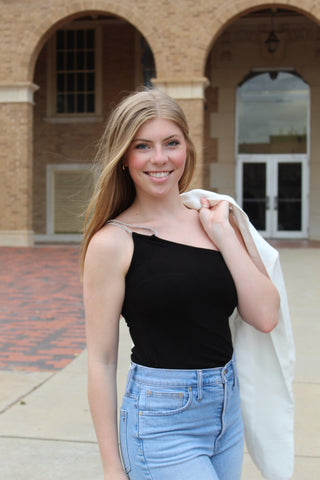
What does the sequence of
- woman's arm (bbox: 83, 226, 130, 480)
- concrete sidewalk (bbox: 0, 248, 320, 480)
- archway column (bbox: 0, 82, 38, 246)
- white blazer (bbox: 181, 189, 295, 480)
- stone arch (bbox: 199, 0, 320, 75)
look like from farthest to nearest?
archway column (bbox: 0, 82, 38, 246) < stone arch (bbox: 199, 0, 320, 75) < concrete sidewalk (bbox: 0, 248, 320, 480) < white blazer (bbox: 181, 189, 295, 480) < woman's arm (bbox: 83, 226, 130, 480)

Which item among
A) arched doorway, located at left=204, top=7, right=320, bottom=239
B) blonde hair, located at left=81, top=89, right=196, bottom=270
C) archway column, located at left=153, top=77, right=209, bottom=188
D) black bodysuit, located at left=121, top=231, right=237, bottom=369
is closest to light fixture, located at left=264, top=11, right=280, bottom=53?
arched doorway, located at left=204, top=7, right=320, bottom=239

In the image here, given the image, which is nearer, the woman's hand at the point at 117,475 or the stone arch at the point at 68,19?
the woman's hand at the point at 117,475

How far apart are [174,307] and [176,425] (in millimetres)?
320

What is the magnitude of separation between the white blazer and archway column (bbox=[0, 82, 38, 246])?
15183 mm

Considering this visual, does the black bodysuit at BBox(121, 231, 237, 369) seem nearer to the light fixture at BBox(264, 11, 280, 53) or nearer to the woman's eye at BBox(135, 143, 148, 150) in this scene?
the woman's eye at BBox(135, 143, 148, 150)

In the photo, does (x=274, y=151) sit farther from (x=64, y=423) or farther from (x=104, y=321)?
(x=104, y=321)

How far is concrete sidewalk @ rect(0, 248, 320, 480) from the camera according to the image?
130 inches

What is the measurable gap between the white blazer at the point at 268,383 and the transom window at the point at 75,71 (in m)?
18.8

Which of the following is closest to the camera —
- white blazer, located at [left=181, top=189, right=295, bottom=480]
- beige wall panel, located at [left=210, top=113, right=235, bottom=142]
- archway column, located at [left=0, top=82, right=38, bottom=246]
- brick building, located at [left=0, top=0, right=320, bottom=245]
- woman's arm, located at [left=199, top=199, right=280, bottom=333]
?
woman's arm, located at [left=199, top=199, right=280, bottom=333]

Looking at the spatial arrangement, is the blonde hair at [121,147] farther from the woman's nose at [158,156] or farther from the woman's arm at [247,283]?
the woman's arm at [247,283]

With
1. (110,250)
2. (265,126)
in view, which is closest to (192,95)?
(265,126)

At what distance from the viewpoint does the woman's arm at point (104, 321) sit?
1.76 metres

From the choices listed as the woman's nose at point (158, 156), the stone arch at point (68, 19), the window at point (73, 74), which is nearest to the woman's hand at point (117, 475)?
the woman's nose at point (158, 156)

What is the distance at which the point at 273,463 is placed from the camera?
6.52 feet
